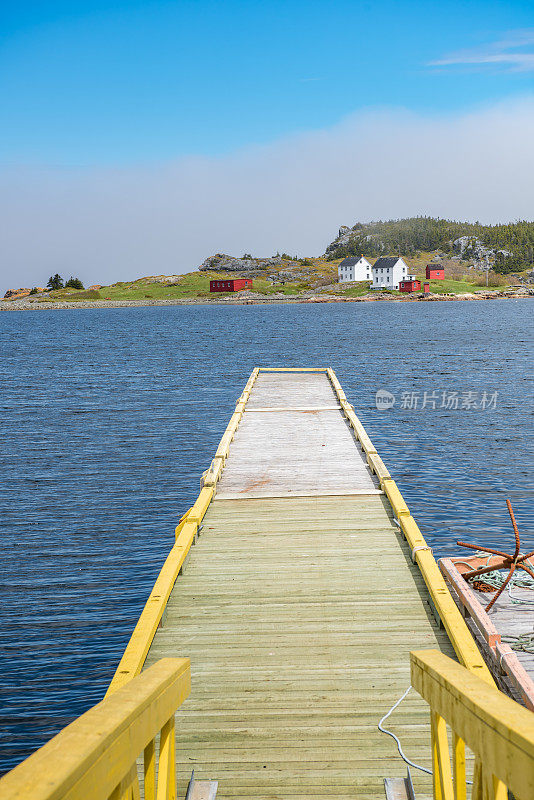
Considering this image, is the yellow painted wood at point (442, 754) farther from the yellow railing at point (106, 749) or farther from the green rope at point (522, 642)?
the green rope at point (522, 642)

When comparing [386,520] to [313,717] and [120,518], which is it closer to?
[313,717]

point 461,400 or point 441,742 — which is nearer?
point 441,742

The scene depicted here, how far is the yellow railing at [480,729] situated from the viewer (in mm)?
2451

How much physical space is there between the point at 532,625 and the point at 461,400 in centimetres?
3215

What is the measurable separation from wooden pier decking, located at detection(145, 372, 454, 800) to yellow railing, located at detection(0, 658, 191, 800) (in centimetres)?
345

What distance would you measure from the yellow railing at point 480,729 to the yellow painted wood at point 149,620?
359 cm

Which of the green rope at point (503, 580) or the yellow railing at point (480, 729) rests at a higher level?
the yellow railing at point (480, 729)

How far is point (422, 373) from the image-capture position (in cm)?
5666

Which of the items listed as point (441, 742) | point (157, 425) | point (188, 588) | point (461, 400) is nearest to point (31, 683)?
point (188, 588)

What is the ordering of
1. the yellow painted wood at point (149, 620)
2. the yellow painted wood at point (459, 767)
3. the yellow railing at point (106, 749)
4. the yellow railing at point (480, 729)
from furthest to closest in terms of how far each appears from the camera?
the yellow painted wood at point (149, 620)
the yellow painted wood at point (459, 767)
the yellow railing at point (480, 729)
the yellow railing at point (106, 749)
